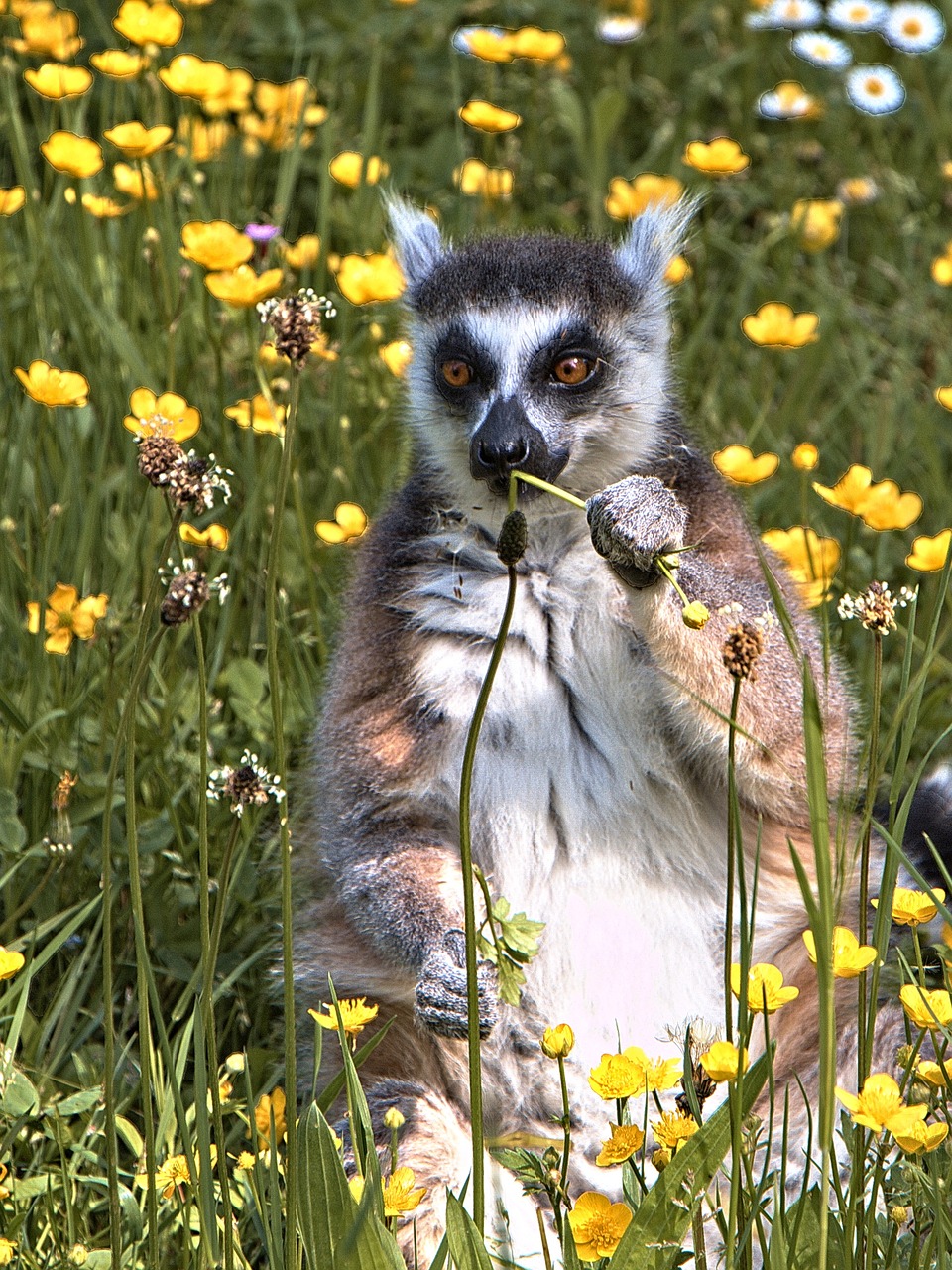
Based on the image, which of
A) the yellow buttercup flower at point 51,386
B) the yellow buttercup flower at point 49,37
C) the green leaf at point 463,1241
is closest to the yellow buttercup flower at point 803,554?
the yellow buttercup flower at point 51,386

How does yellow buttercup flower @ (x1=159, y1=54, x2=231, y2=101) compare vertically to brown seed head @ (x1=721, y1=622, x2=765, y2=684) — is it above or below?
below

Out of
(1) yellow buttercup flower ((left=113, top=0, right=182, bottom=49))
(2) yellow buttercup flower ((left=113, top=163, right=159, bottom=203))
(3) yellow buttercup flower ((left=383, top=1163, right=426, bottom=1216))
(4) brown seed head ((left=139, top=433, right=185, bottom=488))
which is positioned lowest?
(3) yellow buttercup flower ((left=383, top=1163, right=426, bottom=1216))

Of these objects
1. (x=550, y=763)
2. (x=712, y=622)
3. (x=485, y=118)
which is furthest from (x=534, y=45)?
(x=550, y=763)

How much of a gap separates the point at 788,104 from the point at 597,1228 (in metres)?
5.40

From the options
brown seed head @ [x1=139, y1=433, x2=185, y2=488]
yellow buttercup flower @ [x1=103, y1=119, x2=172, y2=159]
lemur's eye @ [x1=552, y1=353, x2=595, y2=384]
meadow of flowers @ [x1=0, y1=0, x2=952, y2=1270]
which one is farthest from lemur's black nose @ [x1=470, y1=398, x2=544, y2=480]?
yellow buttercup flower @ [x1=103, y1=119, x2=172, y2=159]

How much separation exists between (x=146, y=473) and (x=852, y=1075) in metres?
1.96

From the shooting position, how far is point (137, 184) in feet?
17.7

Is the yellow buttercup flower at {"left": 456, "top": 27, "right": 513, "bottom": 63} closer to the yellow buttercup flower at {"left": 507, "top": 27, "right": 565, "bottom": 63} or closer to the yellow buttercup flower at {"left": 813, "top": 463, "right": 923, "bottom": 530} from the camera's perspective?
the yellow buttercup flower at {"left": 507, "top": 27, "right": 565, "bottom": 63}

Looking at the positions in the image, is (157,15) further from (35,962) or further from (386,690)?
(35,962)

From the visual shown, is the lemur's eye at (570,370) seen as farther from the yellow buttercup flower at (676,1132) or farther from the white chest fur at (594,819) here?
the yellow buttercup flower at (676,1132)

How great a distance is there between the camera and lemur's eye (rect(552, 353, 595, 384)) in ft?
12.8

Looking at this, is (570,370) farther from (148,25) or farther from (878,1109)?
(148,25)

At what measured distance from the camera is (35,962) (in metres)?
3.31

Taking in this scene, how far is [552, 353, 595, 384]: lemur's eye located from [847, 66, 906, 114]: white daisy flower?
3.57 m
